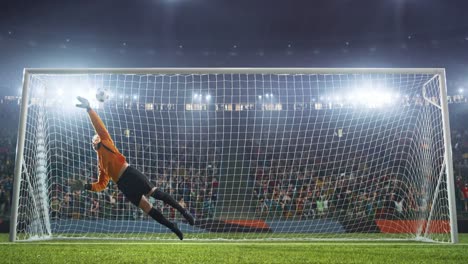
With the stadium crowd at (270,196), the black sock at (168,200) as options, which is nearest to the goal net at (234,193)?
the stadium crowd at (270,196)

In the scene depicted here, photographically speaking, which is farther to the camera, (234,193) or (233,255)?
(234,193)

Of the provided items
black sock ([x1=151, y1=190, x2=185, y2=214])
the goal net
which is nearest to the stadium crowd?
the goal net

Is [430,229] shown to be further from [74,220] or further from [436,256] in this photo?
[74,220]

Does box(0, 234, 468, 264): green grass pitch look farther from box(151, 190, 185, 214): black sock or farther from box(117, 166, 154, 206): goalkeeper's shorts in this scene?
box(117, 166, 154, 206): goalkeeper's shorts

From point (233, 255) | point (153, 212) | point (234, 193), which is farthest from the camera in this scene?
point (234, 193)

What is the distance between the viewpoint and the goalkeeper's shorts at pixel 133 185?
20.4ft

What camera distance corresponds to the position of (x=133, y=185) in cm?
621

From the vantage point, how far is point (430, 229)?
904 cm

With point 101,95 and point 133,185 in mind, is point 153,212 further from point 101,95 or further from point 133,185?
point 101,95

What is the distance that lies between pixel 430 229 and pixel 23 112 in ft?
30.9

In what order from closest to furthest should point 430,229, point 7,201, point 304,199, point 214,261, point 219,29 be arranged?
point 214,261
point 430,229
point 304,199
point 7,201
point 219,29

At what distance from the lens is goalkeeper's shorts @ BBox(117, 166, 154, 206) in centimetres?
620

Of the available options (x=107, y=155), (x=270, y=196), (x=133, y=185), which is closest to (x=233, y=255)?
(x=133, y=185)

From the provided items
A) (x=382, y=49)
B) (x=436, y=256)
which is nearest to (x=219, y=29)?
(x=382, y=49)
